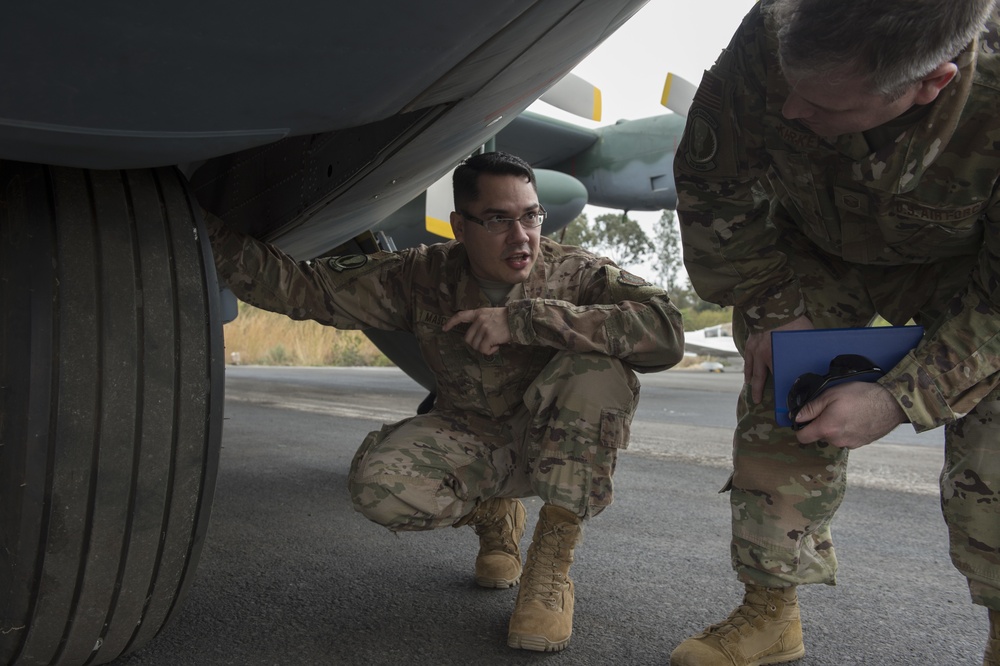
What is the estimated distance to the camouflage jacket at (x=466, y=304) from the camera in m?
1.91

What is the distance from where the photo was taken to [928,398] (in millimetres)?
1440

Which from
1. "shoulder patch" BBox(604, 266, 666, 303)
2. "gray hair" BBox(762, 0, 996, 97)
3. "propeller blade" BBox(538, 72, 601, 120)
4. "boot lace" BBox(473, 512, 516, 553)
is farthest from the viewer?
"propeller blade" BBox(538, 72, 601, 120)

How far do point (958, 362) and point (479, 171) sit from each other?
3.65 feet

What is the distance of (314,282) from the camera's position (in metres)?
2.03

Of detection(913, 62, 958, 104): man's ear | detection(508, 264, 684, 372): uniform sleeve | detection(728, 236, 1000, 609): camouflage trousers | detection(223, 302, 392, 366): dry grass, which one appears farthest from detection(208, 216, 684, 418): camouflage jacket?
detection(223, 302, 392, 366): dry grass

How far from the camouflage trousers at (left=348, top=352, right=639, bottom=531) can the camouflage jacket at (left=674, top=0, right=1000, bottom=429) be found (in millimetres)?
303

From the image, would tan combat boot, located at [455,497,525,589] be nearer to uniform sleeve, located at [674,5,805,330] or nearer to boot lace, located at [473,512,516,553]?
boot lace, located at [473,512,516,553]

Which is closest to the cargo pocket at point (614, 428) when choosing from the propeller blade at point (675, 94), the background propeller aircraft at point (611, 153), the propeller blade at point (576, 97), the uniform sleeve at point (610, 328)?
the uniform sleeve at point (610, 328)

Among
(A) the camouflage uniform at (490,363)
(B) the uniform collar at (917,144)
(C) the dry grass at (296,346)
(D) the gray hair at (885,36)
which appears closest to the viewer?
(D) the gray hair at (885,36)

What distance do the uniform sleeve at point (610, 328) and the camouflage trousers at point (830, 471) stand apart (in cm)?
16

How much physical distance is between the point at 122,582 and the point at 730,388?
849 centimetres

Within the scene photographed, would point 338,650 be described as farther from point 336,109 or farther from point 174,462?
point 336,109

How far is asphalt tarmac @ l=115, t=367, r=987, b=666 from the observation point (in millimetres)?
1665

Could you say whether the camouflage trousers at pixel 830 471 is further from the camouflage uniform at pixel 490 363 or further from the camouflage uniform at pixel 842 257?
the camouflage uniform at pixel 490 363
